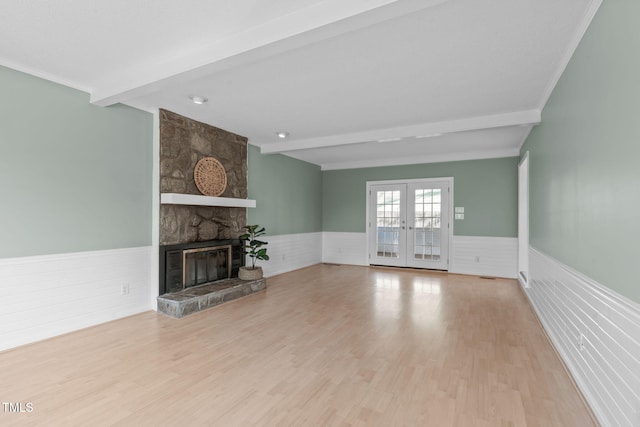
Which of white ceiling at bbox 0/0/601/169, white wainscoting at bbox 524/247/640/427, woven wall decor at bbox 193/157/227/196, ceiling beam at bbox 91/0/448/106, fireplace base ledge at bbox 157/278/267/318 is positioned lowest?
fireplace base ledge at bbox 157/278/267/318

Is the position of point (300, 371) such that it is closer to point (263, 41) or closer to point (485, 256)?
point (263, 41)

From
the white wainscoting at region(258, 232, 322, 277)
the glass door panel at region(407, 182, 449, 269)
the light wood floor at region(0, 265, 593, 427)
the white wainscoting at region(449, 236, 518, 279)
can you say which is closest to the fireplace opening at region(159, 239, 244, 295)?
the light wood floor at region(0, 265, 593, 427)

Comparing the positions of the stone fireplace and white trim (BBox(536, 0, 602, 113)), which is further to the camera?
the stone fireplace

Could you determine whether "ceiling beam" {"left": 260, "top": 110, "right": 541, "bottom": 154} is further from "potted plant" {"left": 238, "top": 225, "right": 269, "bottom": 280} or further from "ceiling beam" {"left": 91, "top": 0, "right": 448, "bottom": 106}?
"ceiling beam" {"left": 91, "top": 0, "right": 448, "bottom": 106}

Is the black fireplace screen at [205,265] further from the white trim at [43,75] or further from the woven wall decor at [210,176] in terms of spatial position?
the white trim at [43,75]

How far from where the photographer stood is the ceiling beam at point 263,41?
1.77m

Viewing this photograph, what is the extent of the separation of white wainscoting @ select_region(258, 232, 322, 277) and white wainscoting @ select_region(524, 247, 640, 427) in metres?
4.52

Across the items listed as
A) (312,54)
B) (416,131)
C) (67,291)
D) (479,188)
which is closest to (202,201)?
(67,291)

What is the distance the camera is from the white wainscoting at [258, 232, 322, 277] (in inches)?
242

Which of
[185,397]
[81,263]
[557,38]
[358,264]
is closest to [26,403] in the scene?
[185,397]

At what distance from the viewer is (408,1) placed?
5.47 ft

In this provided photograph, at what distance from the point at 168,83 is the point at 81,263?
215 centimetres

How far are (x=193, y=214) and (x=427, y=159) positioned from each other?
499cm

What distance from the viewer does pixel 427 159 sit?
6.78 meters
